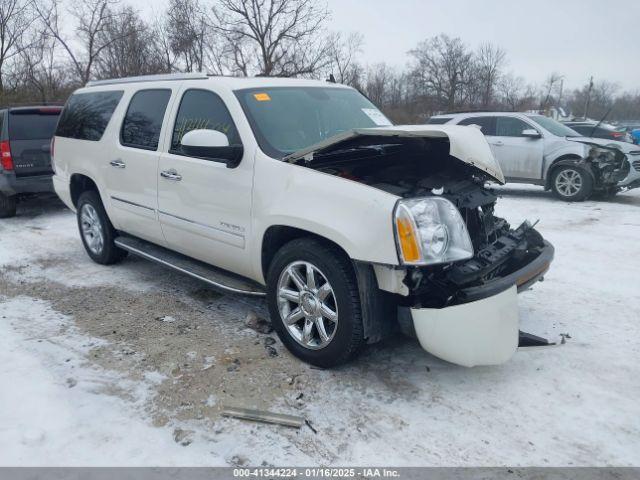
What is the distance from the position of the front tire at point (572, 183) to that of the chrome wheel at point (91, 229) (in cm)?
841

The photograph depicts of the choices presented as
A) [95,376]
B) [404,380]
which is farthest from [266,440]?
[95,376]

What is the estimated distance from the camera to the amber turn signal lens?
2758mm

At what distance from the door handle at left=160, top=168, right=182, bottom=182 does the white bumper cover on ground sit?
2314mm

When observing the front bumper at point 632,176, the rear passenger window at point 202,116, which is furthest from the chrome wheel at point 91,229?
the front bumper at point 632,176

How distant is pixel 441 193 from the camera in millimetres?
3150

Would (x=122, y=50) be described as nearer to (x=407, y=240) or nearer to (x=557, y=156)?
(x=557, y=156)

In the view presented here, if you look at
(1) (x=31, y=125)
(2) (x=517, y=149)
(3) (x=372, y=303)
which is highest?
(1) (x=31, y=125)

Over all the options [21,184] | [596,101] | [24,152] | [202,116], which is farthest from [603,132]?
[596,101]

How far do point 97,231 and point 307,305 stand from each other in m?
3.45

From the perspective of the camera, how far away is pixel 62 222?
802 cm

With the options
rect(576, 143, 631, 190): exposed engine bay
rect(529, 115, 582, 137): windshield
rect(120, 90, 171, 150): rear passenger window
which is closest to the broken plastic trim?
rect(120, 90, 171, 150): rear passenger window

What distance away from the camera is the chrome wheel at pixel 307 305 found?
3.19m

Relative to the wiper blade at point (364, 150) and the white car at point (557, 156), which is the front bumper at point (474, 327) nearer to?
the wiper blade at point (364, 150)

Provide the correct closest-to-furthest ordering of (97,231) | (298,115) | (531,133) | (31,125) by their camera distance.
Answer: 1. (298,115)
2. (97,231)
3. (31,125)
4. (531,133)
